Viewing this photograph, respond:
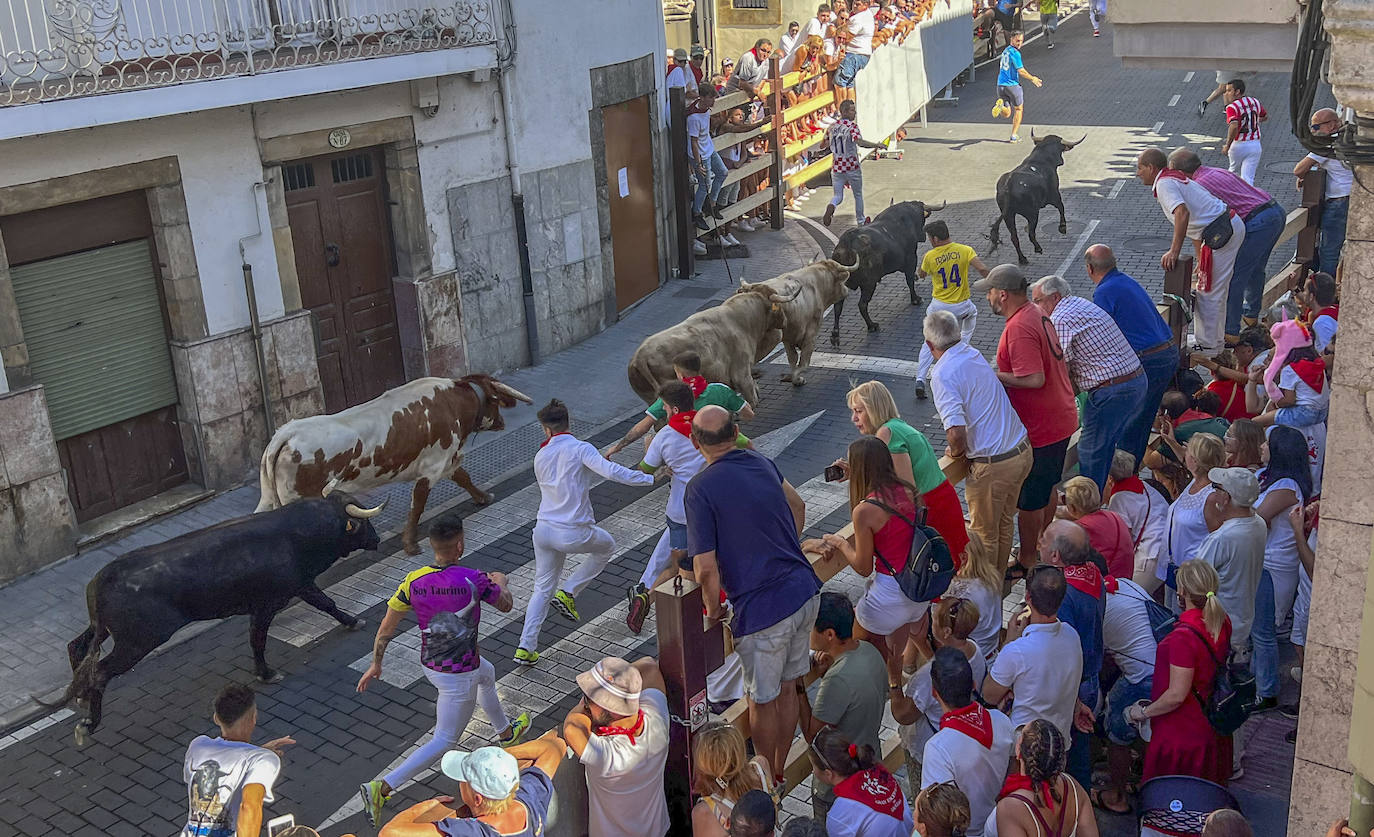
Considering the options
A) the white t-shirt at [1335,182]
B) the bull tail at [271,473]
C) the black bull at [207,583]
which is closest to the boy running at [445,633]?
the black bull at [207,583]

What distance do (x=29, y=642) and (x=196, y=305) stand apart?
11.5 feet

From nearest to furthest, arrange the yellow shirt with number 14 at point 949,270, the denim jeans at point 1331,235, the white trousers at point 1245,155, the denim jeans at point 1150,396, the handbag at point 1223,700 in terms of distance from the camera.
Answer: the handbag at point 1223,700
the denim jeans at point 1150,396
the yellow shirt with number 14 at point 949,270
the denim jeans at point 1331,235
the white trousers at point 1245,155

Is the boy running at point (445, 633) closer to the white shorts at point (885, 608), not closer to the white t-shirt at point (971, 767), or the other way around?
the white shorts at point (885, 608)

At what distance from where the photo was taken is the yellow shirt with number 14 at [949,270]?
42.7ft

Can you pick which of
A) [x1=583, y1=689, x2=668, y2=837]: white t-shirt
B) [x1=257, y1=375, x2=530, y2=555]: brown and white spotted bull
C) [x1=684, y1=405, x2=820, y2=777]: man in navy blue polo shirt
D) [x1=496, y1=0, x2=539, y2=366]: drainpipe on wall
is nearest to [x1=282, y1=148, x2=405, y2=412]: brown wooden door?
[x1=496, y1=0, x2=539, y2=366]: drainpipe on wall

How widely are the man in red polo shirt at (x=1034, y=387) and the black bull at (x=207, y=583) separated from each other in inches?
182

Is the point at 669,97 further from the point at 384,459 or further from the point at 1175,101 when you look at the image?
the point at 1175,101

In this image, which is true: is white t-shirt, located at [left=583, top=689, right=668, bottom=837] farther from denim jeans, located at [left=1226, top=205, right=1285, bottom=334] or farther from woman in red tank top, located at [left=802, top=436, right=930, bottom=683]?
denim jeans, located at [left=1226, top=205, right=1285, bottom=334]

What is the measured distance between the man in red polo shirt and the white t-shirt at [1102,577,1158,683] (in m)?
1.59

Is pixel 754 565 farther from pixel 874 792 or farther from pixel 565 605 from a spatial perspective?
pixel 565 605

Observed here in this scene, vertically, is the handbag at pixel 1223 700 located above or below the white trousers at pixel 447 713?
above

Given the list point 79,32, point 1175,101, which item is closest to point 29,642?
point 79,32

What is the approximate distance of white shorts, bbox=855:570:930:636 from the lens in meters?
6.91

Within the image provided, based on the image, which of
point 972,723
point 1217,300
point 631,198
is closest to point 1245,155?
point 1217,300
